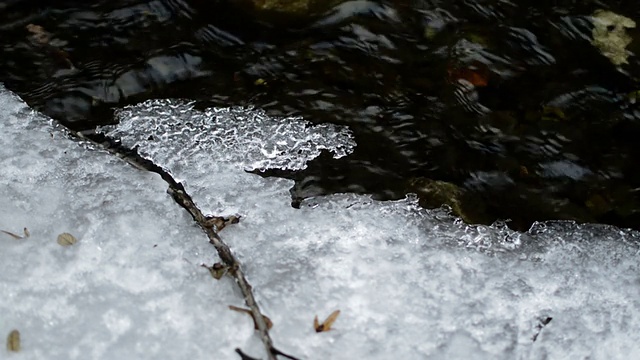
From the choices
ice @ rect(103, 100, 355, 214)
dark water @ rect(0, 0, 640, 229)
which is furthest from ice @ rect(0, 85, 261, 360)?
dark water @ rect(0, 0, 640, 229)

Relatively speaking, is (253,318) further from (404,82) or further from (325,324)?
(404,82)

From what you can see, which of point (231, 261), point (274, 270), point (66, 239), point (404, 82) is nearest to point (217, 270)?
point (231, 261)

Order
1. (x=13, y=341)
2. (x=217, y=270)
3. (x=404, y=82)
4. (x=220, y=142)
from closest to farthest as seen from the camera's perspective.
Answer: (x=13, y=341)
(x=217, y=270)
(x=220, y=142)
(x=404, y=82)

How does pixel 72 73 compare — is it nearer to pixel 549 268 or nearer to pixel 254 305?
pixel 254 305

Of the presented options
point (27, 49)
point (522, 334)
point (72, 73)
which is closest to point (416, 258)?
point (522, 334)

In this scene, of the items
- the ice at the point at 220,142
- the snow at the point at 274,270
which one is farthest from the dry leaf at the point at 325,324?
the ice at the point at 220,142

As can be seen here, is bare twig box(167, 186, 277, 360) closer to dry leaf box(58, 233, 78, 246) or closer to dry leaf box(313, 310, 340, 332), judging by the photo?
dry leaf box(313, 310, 340, 332)
